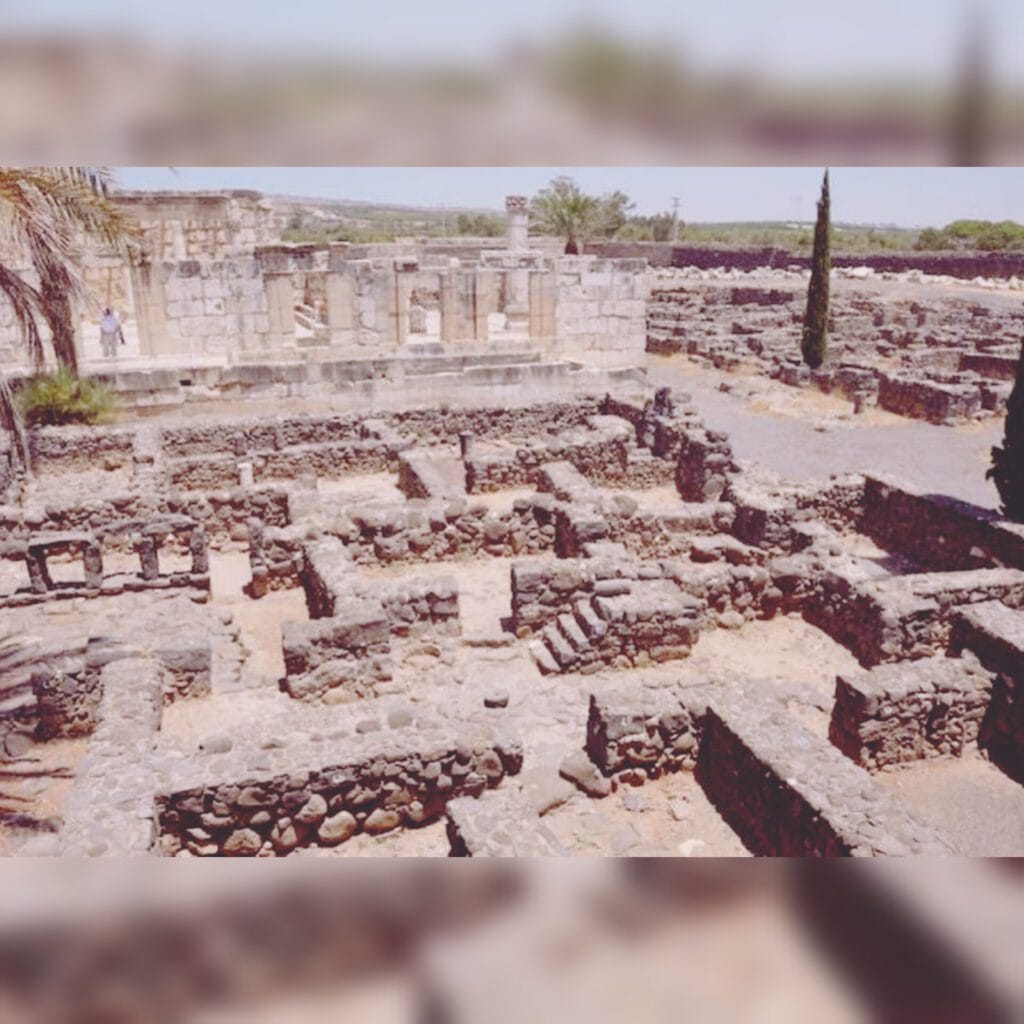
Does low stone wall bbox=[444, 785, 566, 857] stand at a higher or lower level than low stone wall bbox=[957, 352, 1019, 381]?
lower

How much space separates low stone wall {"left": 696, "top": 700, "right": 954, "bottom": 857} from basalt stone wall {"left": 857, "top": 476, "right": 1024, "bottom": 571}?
5.88 metres

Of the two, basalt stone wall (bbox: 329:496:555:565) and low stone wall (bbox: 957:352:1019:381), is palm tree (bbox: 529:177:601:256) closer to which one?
low stone wall (bbox: 957:352:1019:381)

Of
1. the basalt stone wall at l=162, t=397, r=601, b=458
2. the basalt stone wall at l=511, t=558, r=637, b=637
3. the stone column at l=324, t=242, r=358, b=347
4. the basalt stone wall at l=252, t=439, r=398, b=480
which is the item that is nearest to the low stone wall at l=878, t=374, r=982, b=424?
the basalt stone wall at l=162, t=397, r=601, b=458

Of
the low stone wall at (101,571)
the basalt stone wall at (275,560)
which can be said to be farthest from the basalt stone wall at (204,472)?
the basalt stone wall at (275,560)

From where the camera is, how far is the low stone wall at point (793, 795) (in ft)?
18.9

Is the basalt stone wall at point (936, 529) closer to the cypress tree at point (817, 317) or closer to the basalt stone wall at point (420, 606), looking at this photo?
the basalt stone wall at point (420, 606)

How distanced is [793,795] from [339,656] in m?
4.51

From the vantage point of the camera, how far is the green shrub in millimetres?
16391

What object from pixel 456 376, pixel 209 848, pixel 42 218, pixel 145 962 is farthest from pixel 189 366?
pixel 145 962

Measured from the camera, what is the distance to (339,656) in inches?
346

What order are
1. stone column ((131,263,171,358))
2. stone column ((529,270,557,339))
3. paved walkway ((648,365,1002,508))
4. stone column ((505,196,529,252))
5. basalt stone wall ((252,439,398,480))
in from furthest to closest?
1. stone column ((505,196,529,252))
2. stone column ((529,270,557,339))
3. stone column ((131,263,171,358))
4. paved walkway ((648,365,1002,508))
5. basalt stone wall ((252,439,398,480))

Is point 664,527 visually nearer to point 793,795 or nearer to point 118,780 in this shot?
point 793,795

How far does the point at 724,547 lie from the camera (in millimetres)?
11641

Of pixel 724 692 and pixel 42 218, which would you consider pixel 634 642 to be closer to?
pixel 724 692
